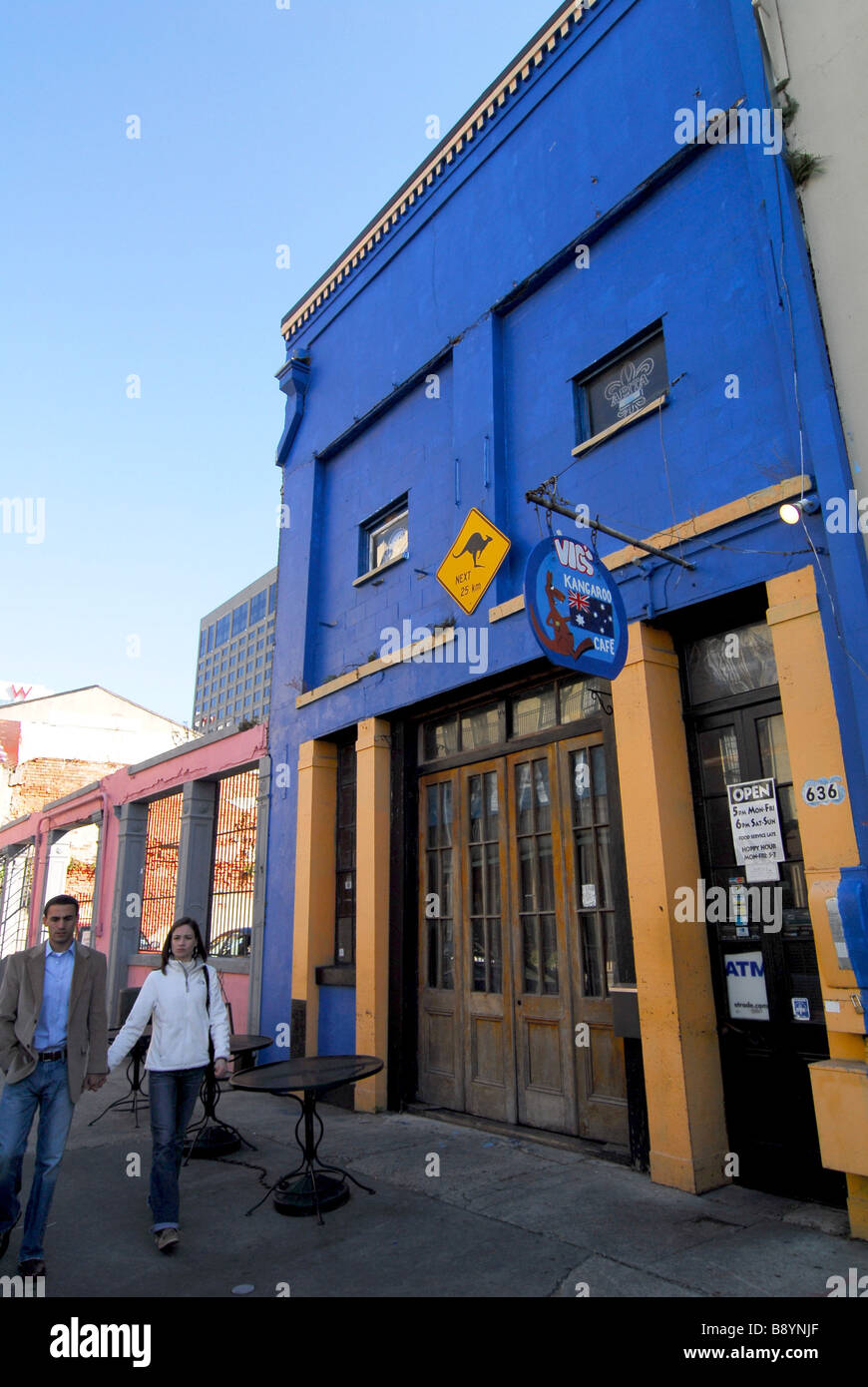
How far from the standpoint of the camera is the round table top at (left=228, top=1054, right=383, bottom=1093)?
5.04 metres

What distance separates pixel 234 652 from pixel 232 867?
126 metres

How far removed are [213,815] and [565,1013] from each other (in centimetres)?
801

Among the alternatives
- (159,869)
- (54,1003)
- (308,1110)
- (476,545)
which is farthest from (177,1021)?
(159,869)

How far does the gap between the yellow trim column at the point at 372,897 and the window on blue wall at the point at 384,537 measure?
200cm

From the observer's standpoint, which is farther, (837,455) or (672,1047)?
(672,1047)

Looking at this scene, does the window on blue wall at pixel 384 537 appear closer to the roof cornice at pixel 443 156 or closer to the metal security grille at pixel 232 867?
the roof cornice at pixel 443 156

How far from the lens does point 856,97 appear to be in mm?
5211

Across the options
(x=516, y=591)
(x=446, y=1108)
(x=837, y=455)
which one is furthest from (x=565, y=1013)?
(x=837, y=455)

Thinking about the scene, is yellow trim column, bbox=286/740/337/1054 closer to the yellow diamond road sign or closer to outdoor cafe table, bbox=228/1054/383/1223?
the yellow diamond road sign

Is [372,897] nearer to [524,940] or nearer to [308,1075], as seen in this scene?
[524,940]

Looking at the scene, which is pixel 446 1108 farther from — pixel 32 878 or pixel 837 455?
pixel 32 878

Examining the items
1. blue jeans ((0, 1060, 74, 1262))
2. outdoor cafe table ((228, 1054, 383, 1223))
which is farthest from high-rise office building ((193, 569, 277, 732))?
blue jeans ((0, 1060, 74, 1262))

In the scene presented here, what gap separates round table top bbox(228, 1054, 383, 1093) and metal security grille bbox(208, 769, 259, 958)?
6.73 m

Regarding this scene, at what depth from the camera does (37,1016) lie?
4586mm
